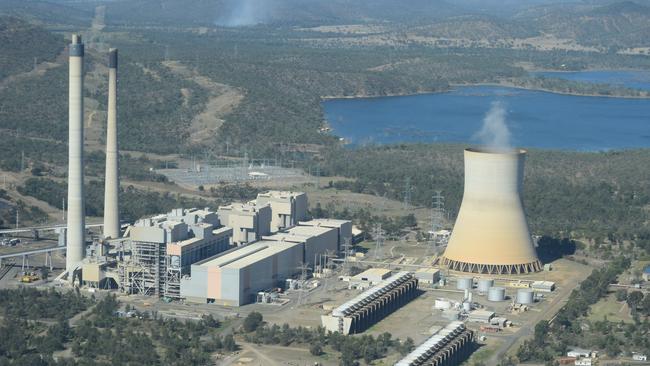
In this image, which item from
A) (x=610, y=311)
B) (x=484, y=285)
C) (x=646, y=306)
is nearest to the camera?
(x=646, y=306)

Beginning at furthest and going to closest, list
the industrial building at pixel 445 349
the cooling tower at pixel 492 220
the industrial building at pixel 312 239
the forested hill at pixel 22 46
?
the forested hill at pixel 22 46 → the industrial building at pixel 312 239 → the cooling tower at pixel 492 220 → the industrial building at pixel 445 349

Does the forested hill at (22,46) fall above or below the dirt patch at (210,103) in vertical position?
above

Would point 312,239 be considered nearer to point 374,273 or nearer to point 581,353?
point 374,273

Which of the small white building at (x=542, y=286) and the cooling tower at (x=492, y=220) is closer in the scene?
the small white building at (x=542, y=286)

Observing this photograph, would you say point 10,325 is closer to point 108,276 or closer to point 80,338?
point 80,338

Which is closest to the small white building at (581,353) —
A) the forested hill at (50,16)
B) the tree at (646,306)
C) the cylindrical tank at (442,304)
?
the tree at (646,306)

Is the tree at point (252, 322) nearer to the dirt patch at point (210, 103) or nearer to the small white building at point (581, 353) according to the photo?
the small white building at point (581, 353)

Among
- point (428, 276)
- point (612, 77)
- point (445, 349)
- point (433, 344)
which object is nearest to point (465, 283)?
point (428, 276)

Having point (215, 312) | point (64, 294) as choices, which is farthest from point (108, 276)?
point (215, 312)
